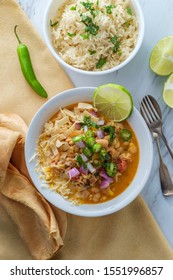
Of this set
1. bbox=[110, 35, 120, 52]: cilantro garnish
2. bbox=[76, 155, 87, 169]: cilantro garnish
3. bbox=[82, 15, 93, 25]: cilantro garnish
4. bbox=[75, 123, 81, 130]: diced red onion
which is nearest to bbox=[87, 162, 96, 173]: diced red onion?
bbox=[76, 155, 87, 169]: cilantro garnish

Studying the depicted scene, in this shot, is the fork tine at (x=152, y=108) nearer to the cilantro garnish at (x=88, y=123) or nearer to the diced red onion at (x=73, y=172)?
the cilantro garnish at (x=88, y=123)

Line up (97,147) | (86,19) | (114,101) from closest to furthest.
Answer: (97,147), (114,101), (86,19)

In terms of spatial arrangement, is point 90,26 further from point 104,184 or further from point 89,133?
point 104,184

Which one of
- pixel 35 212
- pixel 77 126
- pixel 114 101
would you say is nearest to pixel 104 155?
pixel 77 126

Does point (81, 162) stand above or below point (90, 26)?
below

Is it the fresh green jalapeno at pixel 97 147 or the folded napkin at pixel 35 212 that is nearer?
the fresh green jalapeno at pixel 97 147

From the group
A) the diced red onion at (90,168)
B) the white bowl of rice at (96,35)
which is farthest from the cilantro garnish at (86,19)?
the diced red onion at (90,168)
